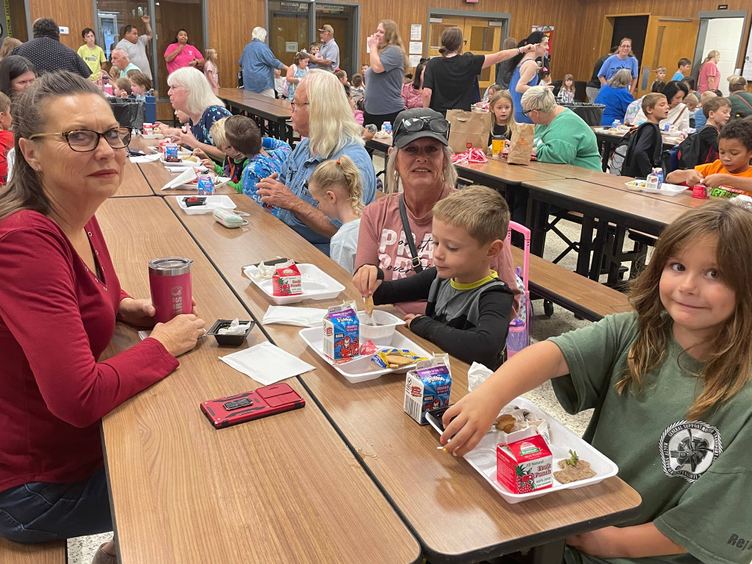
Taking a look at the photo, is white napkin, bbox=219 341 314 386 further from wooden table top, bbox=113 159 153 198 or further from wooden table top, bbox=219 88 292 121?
wooden table top, bbox=219 88 292 121

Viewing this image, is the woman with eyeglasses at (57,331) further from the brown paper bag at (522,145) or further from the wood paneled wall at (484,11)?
the wood paneled wall at (484,11)

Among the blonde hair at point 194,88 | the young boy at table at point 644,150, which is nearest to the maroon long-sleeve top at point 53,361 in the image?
the blonde hair at point 194,88

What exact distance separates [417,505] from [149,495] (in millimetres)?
467

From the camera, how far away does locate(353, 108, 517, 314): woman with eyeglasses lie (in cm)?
233

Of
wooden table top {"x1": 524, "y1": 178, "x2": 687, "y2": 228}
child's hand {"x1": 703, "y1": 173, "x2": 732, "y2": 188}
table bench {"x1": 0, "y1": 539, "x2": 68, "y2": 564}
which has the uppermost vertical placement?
child's hand {"x1": 703, "y1": 173, "x2": 732, "y2": 188}

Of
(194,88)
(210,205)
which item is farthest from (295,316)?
(194,88)

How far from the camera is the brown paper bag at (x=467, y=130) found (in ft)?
16.5

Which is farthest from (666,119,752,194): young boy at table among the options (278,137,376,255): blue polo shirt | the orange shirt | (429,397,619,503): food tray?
(429,397,619,503): food tray

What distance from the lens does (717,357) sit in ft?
4.14

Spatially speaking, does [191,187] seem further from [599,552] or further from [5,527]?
[599,552]

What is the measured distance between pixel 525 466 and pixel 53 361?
3.03ft

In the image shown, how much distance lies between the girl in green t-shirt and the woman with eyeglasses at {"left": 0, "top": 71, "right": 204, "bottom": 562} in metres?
0.75

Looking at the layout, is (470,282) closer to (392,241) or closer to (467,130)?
(392,241)

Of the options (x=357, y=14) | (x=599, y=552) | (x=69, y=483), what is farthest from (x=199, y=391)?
(x=357, y=14)
